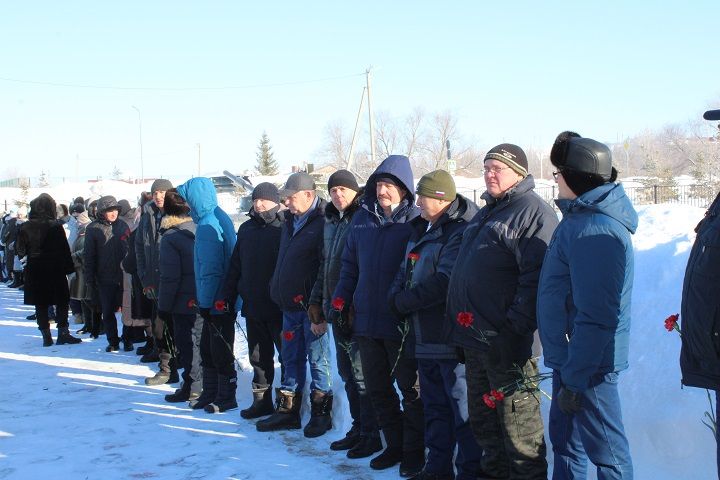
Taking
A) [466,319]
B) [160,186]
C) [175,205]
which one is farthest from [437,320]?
[160,186]

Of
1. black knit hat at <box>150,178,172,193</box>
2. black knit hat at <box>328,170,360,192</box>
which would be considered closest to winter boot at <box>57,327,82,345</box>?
black knit hat at <box>150,178,172,193</box>

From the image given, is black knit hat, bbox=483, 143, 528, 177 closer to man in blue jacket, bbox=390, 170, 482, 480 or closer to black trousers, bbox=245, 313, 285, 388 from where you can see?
man in blue jacket, bbox=390, 170, 482, 480

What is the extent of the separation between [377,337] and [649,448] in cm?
184

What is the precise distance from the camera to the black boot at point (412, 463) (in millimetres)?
5091

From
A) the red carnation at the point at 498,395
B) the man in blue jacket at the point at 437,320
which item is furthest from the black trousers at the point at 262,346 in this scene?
the red carnation at the point at 498,395

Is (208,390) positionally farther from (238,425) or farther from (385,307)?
(385,307)

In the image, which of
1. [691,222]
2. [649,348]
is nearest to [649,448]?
[649,348]

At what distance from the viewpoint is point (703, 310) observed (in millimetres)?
2914

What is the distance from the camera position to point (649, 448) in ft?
13.7

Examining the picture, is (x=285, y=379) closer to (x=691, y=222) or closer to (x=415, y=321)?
(x=415, y=321)

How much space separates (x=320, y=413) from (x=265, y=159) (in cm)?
7521

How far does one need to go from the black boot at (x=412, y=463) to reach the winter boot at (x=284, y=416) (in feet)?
5.06

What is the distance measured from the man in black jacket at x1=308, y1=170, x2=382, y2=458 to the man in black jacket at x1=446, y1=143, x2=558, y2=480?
1.61 meters

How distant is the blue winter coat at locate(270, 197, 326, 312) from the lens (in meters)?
6.25
